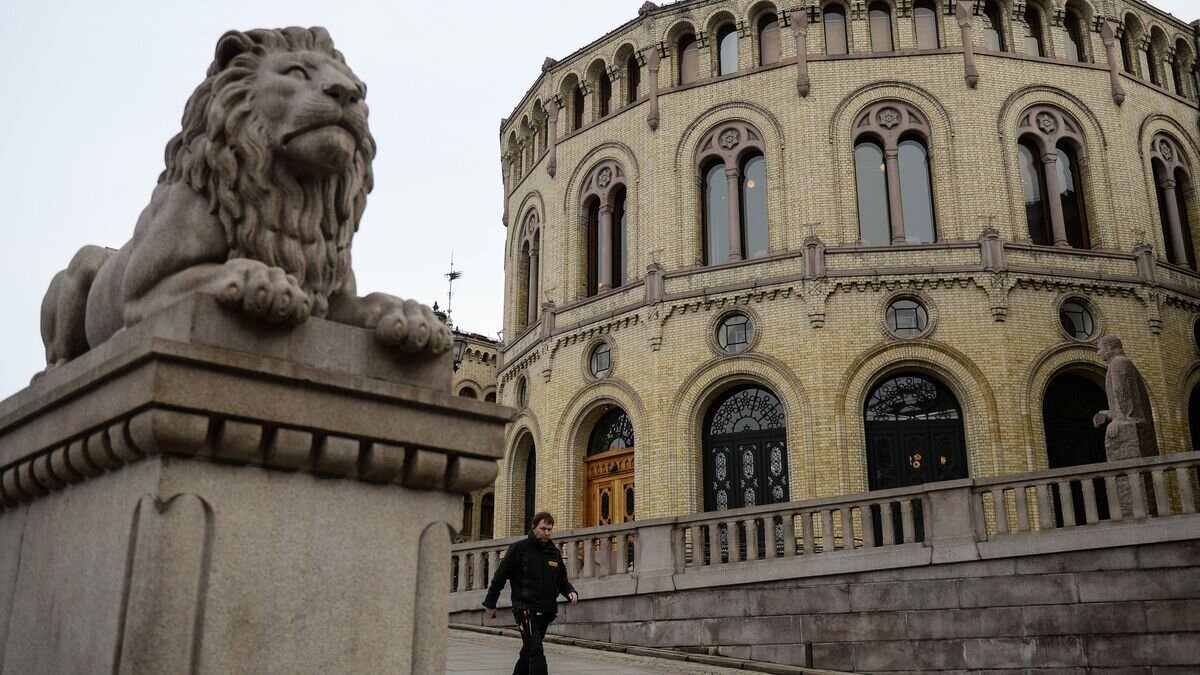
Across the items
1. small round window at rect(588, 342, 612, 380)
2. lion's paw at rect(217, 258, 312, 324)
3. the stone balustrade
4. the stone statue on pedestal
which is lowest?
lion's paw at rect(217, 258, 312, 324)

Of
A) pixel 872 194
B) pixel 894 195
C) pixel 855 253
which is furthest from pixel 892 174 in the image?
pixel 855 253

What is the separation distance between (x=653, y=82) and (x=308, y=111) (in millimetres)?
24066

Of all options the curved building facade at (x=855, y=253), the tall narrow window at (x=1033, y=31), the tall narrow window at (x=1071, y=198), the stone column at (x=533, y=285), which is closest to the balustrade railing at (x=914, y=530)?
the curved building facade at (x=855, y=253)

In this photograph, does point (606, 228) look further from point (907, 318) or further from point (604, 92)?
point (907, 318)

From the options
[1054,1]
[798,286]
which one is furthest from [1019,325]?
[1054,1]

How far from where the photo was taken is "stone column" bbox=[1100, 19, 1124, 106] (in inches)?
995

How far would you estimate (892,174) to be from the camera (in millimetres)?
24250

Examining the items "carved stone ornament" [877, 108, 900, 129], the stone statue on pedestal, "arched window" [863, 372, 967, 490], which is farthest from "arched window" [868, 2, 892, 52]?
the stone statue on pedestal

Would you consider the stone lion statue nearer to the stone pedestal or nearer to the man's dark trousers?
the stone pedestal

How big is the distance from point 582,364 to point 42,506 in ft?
73.8

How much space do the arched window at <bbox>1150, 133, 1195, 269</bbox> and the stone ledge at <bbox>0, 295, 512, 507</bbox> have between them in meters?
26.1

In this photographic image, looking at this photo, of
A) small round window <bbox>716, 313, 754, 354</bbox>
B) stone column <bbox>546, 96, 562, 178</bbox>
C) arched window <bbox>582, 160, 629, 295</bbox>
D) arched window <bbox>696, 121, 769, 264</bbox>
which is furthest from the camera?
stone column <bbox>546, 96, 562, 178</bbox>

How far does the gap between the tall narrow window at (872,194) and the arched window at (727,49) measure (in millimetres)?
3904

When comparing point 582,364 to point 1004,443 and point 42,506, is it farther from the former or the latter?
point 42,506
